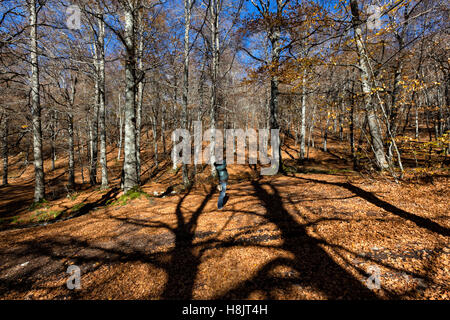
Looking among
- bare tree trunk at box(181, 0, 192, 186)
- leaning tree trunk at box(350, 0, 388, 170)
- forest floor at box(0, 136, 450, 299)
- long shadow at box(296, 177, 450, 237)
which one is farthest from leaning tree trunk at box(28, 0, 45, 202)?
leaning tree trunk at box(350, 0, 388, 170)

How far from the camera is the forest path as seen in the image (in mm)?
2234

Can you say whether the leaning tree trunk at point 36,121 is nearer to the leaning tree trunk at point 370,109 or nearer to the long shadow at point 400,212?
the long shadow at point 400,212

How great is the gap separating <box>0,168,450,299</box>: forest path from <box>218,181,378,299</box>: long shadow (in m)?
0.01

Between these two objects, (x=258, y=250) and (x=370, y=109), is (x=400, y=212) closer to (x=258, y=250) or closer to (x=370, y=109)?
(x=258, y=250)

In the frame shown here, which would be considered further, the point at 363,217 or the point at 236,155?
the point at 236,155

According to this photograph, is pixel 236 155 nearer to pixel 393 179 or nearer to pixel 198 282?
pixel 393 179

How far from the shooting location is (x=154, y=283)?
2551 millimetres

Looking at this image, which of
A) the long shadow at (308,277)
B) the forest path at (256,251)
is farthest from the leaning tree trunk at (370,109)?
the long shadow at (308,277)

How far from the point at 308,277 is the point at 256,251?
92 centimetres

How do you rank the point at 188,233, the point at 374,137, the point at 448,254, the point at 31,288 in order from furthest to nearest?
1. the point at 374,137
2. the point at 188,233
3. the point at 31,288
4. the point at 448,254

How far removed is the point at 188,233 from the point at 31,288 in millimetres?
2524

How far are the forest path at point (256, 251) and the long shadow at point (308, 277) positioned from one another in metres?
0.01

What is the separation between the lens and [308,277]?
232cm
